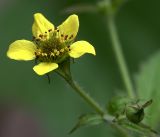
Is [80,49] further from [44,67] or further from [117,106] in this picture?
[117,106]

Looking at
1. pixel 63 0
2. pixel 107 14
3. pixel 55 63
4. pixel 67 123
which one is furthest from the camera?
pixel 63 0

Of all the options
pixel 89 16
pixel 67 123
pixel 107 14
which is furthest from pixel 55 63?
pixel 89 16

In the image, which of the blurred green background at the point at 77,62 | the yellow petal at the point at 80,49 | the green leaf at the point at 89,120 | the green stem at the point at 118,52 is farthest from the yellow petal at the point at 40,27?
the blurred green background at the point at 77,62

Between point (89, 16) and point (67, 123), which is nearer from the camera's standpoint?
point (67, 123)

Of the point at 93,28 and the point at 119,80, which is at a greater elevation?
the point at 93,28

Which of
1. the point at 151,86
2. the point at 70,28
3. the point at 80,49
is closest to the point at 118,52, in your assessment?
the point at 151,86

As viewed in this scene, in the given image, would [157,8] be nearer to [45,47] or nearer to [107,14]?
[107,14]

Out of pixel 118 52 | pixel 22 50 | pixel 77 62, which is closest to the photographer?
pixel 22 50
